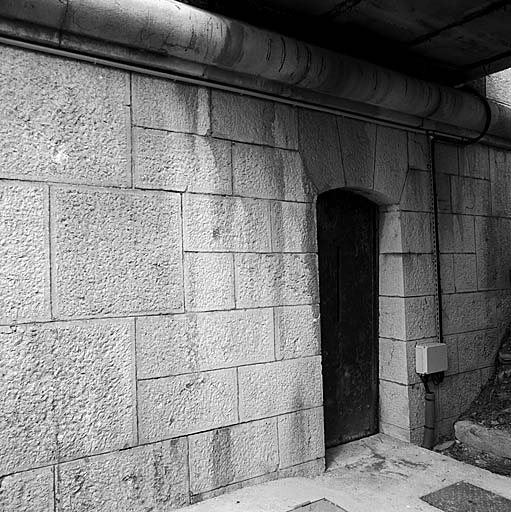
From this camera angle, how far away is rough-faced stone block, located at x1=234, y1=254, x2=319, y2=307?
122 inches

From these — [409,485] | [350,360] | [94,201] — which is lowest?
[409,485]

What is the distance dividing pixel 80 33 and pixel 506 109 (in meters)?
3.84

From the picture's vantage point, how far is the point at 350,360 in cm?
402

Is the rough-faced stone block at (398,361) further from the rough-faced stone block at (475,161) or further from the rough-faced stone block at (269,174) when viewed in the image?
the rough-faced stone block at (475,161)

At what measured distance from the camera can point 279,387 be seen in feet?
10.5

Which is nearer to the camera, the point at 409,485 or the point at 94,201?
the point at 94,201

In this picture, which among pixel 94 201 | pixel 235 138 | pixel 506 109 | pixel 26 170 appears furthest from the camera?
pixel 506 109

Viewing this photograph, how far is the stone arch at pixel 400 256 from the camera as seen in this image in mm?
3855

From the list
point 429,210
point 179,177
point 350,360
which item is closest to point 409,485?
point 350,360

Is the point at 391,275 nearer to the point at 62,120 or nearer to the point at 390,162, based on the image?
the point at 390,162

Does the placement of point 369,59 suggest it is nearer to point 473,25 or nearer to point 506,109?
point 473,25

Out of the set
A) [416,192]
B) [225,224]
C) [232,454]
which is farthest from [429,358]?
[225,224]

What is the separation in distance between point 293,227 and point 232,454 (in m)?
1.44

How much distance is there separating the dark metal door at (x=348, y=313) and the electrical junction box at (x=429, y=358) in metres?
0.34
